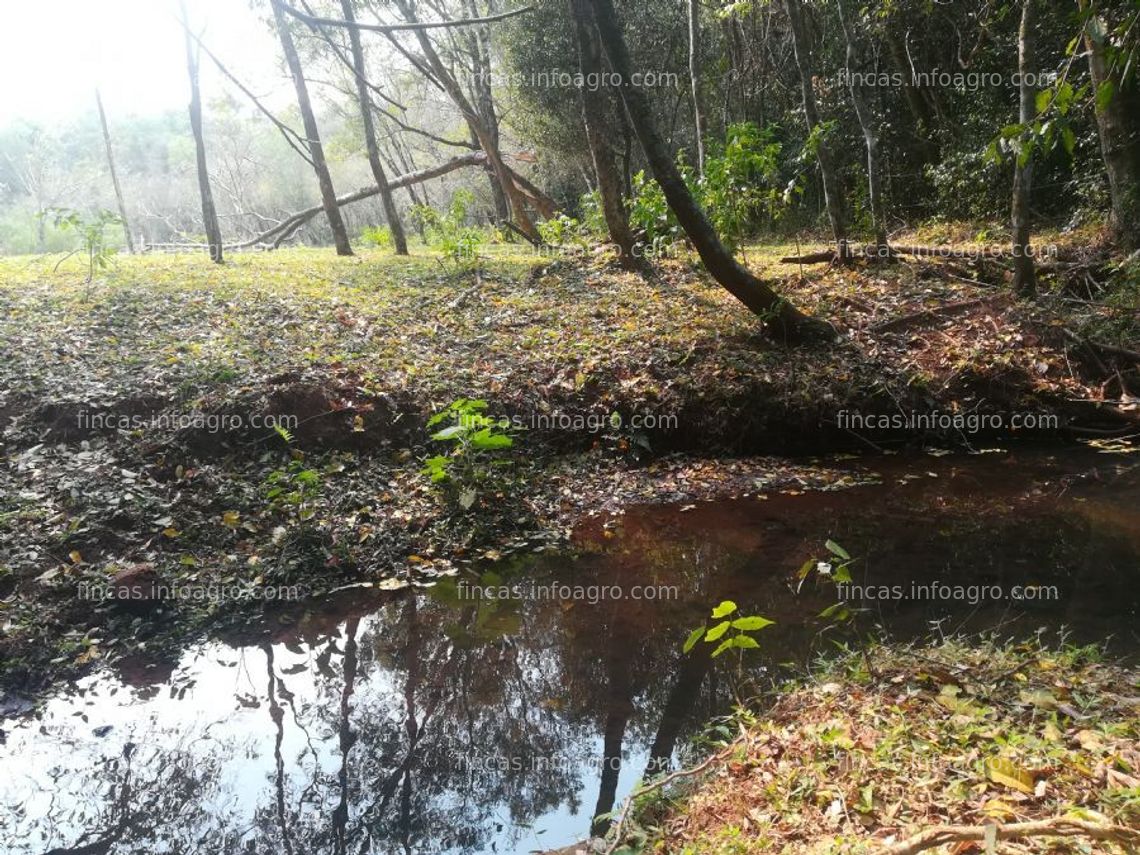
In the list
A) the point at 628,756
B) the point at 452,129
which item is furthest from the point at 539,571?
the point at 452,129

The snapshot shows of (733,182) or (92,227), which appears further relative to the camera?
(733,182)

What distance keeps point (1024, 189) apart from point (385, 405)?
704cm

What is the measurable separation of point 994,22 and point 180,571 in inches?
497

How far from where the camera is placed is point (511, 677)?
418 centimetres

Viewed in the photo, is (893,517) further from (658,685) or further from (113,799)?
(113,799)

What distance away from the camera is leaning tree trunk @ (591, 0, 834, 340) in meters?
6.77

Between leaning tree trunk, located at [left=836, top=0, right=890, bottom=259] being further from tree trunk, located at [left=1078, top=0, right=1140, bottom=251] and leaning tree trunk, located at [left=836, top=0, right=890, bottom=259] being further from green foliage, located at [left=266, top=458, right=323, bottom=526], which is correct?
green foliage, located at [left=266, top=458, right=323, bottom=526]

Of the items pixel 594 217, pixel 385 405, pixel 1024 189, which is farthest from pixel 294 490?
pixel 594 217

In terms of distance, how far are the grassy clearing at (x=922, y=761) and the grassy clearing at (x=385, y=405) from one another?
3065 millimetres

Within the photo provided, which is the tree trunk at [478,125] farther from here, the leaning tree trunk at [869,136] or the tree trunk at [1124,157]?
the tree trunk at [1124,157]

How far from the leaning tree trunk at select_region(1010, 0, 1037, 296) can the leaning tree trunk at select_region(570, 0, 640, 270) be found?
4595 millimetres

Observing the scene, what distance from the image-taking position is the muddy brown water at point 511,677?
3.24 meters

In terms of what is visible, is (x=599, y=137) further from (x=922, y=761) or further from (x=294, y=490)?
(x=922, y=761)

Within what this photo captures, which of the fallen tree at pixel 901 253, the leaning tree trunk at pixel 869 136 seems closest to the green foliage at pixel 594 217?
the fallen tree at pixel 901 253
